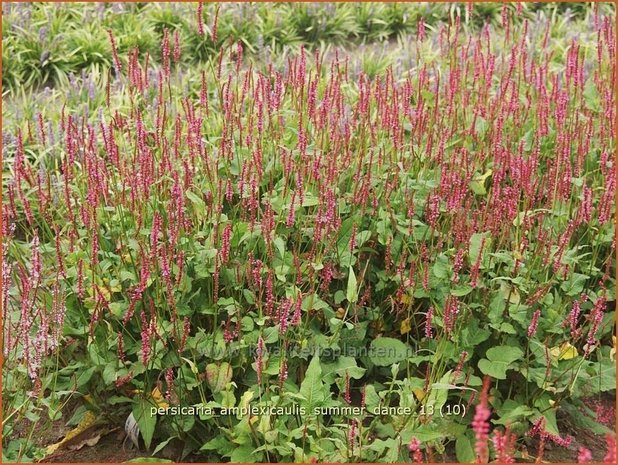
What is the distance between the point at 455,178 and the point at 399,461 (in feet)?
3.76

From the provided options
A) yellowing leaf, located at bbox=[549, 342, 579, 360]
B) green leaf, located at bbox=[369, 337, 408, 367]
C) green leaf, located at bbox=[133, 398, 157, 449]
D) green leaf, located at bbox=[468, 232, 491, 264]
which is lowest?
green leaf, located at bbox=[133, 398, 157, 449]

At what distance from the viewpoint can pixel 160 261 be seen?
2932mm

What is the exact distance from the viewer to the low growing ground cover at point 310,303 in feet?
9.00

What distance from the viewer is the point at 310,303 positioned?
9.27 ft

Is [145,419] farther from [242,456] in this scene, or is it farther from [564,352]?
[564,352]

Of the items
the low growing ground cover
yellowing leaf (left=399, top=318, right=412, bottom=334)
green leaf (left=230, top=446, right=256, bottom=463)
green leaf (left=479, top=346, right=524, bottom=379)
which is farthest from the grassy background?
green leaf (left=230, top=446, right=256, bottom=463)

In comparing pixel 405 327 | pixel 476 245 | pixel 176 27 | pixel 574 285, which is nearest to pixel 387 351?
pixel 405 327

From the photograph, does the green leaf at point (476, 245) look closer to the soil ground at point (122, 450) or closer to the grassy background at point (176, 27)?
the soil ground at point (122, 450)

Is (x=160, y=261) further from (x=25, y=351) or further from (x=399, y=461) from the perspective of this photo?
(x=399, y=461)

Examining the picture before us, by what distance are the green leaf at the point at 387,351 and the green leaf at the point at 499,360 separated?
311 millimetres

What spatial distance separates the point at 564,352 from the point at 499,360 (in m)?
0.27

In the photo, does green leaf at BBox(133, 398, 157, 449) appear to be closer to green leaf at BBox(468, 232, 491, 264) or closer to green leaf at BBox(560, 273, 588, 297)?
green leaf at BBox(468, 232, 491, 264)

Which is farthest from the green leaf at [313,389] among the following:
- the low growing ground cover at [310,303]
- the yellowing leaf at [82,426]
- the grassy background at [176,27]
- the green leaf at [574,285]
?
the grassy background at [176,27]

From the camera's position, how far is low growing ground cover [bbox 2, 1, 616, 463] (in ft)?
9.00
